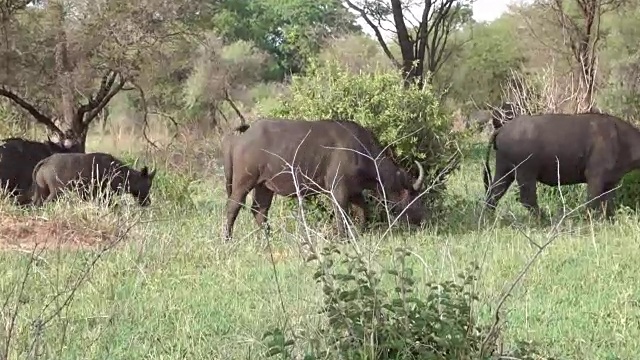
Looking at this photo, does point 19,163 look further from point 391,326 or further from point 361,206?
point 391,326

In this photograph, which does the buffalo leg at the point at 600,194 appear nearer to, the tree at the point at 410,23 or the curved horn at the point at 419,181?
the curved horn at the point at 419,181

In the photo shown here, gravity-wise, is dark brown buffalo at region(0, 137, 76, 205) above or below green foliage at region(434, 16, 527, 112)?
below

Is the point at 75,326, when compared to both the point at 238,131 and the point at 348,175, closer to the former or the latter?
the point at 348,175

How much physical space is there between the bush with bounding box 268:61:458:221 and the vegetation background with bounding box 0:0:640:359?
0.03 m

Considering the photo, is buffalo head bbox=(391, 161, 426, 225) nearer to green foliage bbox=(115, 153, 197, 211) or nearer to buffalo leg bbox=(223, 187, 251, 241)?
buffalo leg bbox=(223, 187, 251, 241)

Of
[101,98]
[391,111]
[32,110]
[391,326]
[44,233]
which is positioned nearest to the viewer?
[391,326]

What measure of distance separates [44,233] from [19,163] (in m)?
4.73

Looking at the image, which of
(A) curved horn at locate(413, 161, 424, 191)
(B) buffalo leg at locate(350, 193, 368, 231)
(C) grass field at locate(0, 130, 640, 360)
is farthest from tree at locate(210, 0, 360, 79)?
(C) grass field at locate(0, 130, 640, 360)

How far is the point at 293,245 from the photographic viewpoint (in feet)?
22.9

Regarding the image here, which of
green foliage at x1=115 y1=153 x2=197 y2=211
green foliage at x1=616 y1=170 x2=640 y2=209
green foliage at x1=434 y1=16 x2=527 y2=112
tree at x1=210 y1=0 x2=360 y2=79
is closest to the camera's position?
green foliage at x1=616 y1=170 x2=640 y2=209

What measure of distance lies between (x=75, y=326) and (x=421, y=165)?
19.9 ft

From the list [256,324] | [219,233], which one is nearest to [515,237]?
[219,233]

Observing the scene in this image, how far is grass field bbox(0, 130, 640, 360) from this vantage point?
524 centimetres

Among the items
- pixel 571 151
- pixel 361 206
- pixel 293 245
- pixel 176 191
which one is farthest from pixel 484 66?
pixel 293 245
